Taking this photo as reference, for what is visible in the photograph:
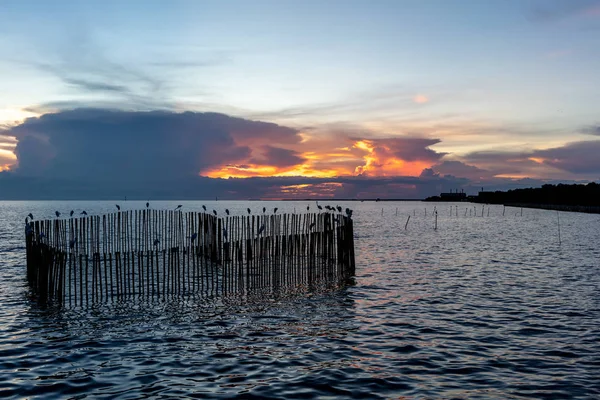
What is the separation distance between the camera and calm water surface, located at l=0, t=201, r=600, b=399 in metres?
9.20

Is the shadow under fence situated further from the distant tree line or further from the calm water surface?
the distant tree line

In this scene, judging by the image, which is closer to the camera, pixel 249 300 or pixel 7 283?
pixel 249 300

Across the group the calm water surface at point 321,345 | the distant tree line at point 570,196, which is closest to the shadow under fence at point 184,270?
the calm water surface at point 321,345

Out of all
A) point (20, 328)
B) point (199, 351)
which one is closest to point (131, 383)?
point (199, 351)

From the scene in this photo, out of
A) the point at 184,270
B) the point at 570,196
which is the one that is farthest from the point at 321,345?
the point at 570,196

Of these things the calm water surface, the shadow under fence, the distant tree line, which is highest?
the distant tree line

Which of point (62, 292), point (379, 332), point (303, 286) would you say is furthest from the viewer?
point (303, 286)

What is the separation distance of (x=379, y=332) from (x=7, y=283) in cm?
1590

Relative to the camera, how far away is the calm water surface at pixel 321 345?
9203 mm

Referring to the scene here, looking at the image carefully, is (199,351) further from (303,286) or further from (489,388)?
(303,286)

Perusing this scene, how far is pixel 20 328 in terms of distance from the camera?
13234 millimetres

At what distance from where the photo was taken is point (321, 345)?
11.8 meters

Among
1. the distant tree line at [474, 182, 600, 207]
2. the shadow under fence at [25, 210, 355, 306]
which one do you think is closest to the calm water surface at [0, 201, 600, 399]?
the shadow under fence at [25, 210, 355, 306]

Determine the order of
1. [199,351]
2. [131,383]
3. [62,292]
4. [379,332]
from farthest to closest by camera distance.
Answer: [62,292] → [379,332] → [199,351] → [131,383]
